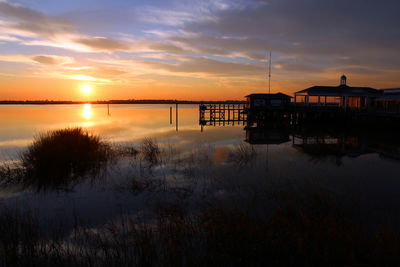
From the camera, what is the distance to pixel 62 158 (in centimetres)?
1371

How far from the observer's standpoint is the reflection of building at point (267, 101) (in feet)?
142

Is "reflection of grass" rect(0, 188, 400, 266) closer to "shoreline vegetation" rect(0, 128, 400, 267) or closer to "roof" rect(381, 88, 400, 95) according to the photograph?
"shoreline vegetation" rect(0, 128, 400, 267)

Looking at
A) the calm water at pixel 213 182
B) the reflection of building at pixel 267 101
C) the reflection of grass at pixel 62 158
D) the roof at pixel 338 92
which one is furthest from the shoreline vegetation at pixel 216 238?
the reflection of building at pixel 267 101

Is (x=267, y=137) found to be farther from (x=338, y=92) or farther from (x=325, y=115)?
(x=338, y=92)

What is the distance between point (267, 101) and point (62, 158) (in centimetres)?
3737

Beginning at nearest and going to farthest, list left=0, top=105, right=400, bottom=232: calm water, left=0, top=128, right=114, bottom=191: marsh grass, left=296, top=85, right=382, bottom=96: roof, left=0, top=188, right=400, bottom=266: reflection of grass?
1. left=0, top=188, right=400, bottom=266: reflection of grass
2. left=0, top=105, right=400, bottom=232: calm water
3. left=0, top=128, right=114, bottom=191: marsh grass
4. left=296, top=85, right=382, bottom=96: roof

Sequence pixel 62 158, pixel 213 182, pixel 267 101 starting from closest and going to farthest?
1. pixel 213 182
2. pixel 62 158
3. pixel 267 101

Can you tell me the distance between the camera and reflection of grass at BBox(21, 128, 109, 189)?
11695 mm

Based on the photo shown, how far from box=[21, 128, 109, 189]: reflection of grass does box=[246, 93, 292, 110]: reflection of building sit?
105 ft

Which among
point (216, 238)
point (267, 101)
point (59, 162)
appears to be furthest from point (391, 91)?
point (59, 162)

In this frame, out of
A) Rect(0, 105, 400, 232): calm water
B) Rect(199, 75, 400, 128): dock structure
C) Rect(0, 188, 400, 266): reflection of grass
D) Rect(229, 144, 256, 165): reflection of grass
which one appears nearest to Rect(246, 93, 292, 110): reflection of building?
Rect(199, 75, 400, 128): dock structure

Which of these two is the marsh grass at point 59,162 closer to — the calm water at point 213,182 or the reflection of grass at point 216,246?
the calm water at point 213,182

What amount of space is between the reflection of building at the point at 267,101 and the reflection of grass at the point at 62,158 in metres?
32.0

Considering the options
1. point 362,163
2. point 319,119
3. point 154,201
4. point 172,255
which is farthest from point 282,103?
point 172,255
